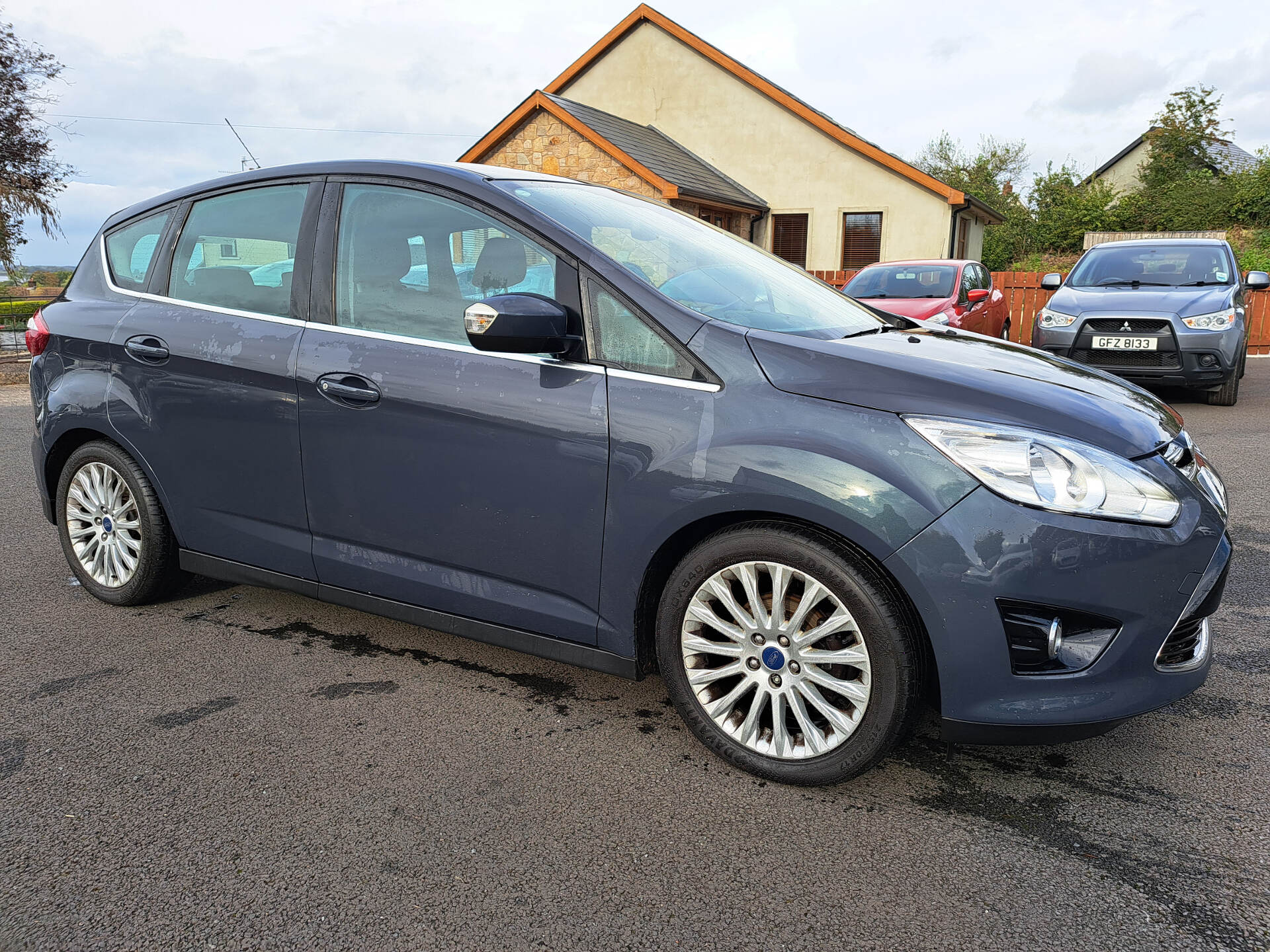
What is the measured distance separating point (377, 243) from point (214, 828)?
6.14 feet

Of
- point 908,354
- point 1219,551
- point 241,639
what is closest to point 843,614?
point 908,354

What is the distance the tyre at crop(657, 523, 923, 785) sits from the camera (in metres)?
2.42

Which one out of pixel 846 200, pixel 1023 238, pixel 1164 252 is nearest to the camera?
pixel 1164 252

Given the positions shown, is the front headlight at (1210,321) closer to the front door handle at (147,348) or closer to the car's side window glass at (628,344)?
the car's side window glass at (628,344)

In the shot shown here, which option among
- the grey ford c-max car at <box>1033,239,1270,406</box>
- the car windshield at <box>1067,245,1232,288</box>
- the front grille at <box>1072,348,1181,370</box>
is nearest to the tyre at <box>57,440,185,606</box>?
the grey ford c-max car at <box>1033,239,1270,406</box>

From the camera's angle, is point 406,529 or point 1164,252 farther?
point 1164,252

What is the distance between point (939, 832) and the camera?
2.42 meters

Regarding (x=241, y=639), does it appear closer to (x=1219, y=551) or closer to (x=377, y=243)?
(x=377, y=243)

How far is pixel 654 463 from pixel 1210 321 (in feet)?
27.9

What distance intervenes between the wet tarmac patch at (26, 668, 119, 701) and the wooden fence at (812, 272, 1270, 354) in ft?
54.1

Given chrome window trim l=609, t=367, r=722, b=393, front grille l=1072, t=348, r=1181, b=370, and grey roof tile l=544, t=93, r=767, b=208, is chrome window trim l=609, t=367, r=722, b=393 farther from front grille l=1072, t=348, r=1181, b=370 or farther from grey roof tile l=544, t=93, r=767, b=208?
grey roof tile l=544, t=93, r=767, b=208

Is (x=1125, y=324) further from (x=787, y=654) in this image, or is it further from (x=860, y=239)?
(x=860, y=239)

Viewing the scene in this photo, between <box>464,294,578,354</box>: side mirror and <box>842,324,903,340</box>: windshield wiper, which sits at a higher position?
<box>464,294,578,354</box>: side mirror

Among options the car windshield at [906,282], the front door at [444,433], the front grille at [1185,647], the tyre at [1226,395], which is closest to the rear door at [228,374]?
the front door at [444,433]
